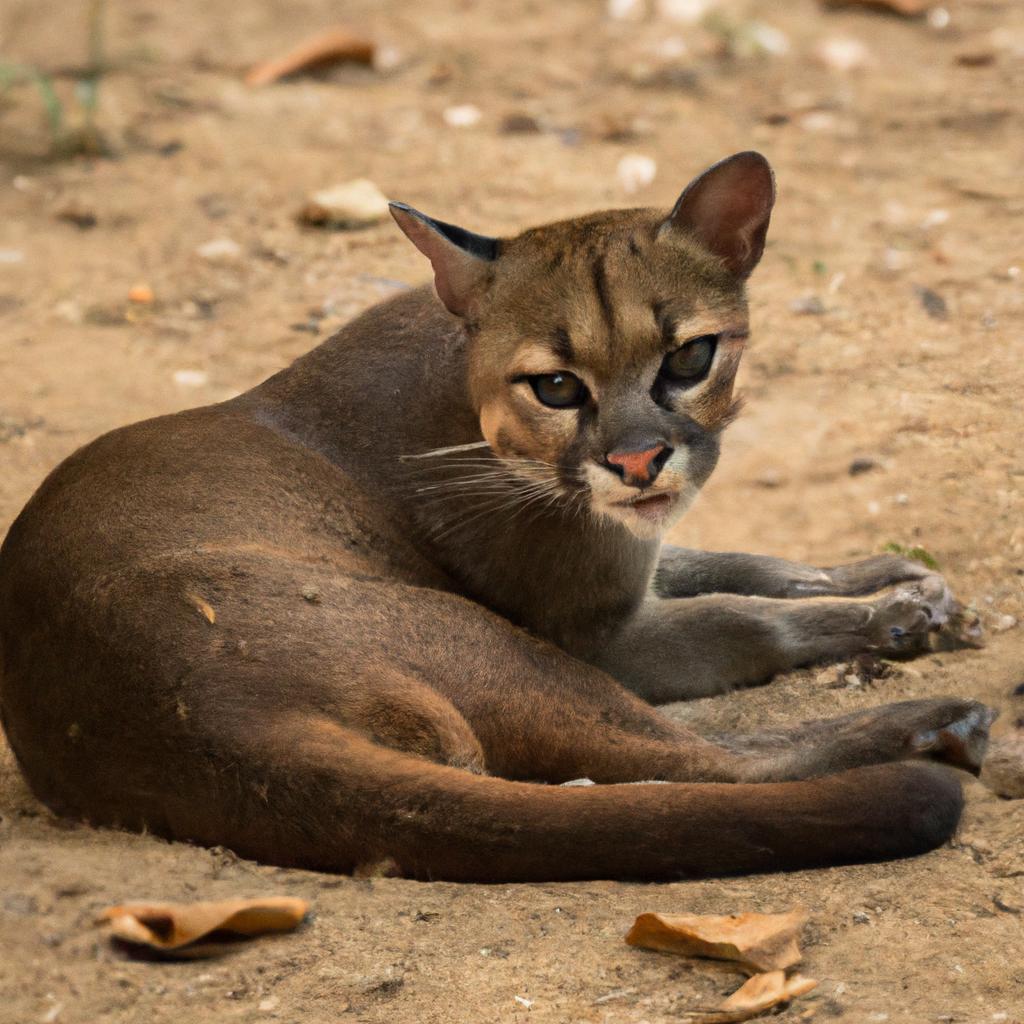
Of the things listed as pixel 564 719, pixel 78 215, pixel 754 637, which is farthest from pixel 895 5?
pixel 564 719

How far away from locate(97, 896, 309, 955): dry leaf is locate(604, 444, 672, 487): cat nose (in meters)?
1.41

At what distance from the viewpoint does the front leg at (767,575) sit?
5.10m

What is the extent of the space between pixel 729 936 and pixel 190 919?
3.40ft

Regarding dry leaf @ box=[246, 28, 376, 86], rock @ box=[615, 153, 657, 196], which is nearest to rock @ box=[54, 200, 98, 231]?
dry leaf @ box=[246, 28, 376, 86]

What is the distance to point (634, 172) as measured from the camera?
26.3 ft

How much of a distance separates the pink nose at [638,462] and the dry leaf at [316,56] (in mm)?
5871

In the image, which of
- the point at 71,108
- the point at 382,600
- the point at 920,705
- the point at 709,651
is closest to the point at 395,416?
the point at 382,600

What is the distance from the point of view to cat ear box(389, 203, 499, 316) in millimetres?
4254


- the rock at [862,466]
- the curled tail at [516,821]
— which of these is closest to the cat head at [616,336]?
the curled tail at [516,821]

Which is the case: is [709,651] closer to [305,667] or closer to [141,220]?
[305,667]

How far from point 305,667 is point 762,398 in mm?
3173

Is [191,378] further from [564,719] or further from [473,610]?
[564,719]

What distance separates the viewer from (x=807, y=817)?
335 centimetres

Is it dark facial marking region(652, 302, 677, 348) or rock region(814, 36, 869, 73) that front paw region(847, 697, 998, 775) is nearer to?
dark facial marking region(652, 302, 677, 348)
